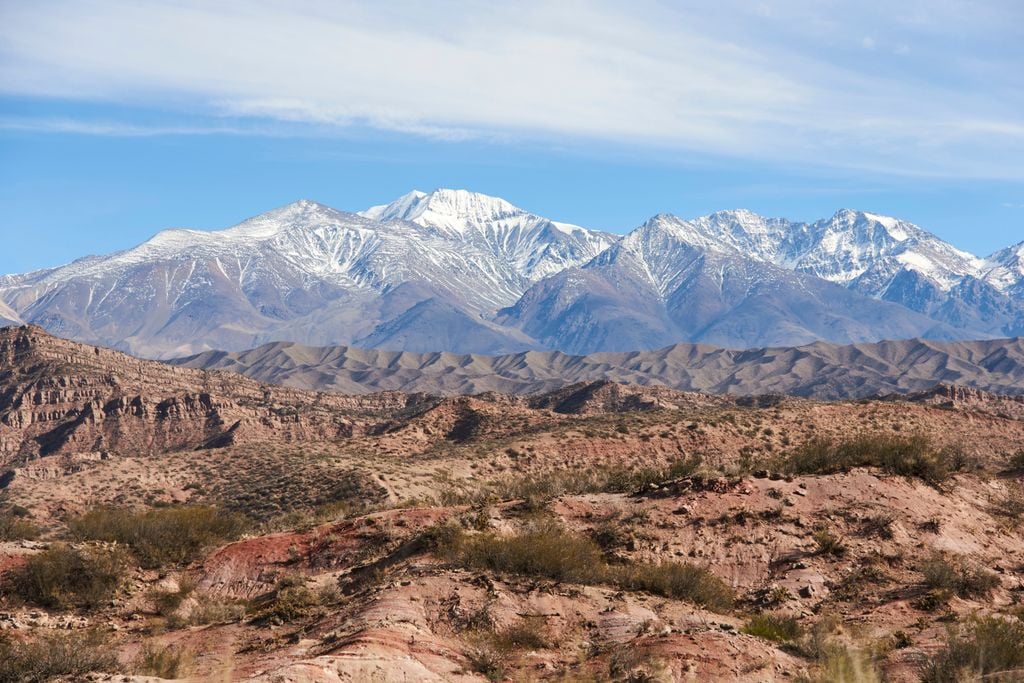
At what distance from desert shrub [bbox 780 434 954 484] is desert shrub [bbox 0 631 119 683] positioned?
22.4m

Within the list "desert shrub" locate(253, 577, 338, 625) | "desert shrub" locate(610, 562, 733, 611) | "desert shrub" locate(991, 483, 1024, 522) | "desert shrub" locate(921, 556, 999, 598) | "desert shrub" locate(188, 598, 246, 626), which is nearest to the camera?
"desert shrub" locate(253, 577, 338, 625)

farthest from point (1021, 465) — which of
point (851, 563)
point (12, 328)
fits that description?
point (12, 328)

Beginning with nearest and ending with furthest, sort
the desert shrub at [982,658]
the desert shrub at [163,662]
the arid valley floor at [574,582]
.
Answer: the desert shrub at [982,658] → the desert shrub at [163,662] → the arid valley floor at [574,582]

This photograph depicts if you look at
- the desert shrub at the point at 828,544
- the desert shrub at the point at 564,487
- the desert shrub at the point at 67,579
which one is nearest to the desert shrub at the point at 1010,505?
the desert shrub at the point at 828,544

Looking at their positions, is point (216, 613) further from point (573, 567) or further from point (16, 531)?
point (16, 531)

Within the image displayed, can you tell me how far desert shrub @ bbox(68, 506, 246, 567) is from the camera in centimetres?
2925

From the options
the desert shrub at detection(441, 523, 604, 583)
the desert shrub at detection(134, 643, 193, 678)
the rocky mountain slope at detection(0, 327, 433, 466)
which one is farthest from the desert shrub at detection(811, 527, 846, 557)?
the rocky mountain slope at detection(0, 327, 433, 466)

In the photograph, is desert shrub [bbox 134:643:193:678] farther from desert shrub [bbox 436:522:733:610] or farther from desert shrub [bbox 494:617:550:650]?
desert shrub [bbox 436:522:733:610]

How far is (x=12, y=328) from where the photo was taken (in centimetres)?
14112

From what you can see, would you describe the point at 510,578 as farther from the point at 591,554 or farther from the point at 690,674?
the point at 690,674

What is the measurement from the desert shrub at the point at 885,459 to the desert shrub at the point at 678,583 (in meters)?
10.2

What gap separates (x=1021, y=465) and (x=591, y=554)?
22441 millimetres

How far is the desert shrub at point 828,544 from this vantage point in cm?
2667

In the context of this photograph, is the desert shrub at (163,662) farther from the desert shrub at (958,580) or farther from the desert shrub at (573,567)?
the desert shrub at (958,580)
